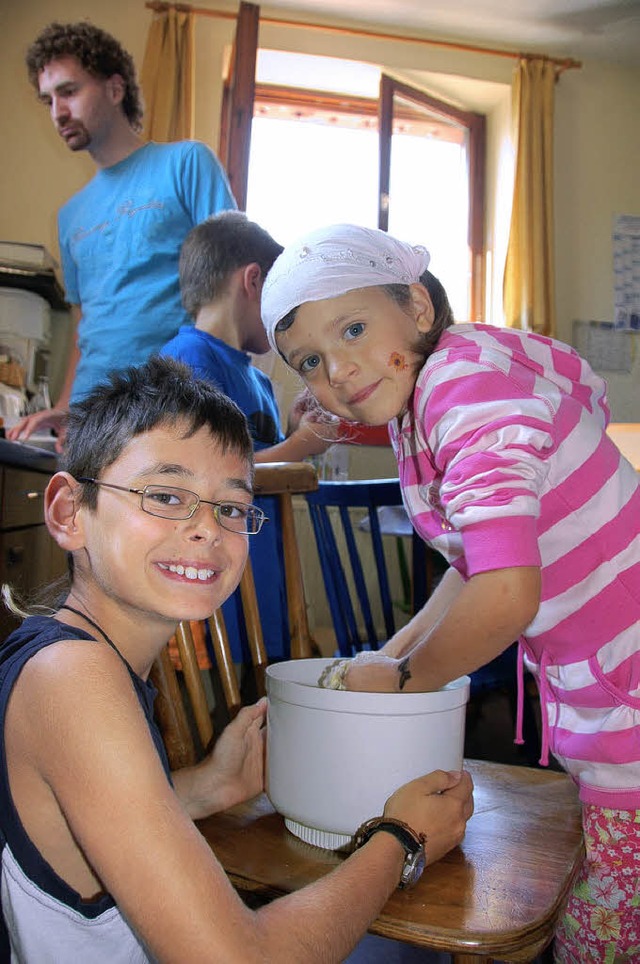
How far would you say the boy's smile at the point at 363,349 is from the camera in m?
0.89

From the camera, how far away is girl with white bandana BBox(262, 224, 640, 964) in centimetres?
71

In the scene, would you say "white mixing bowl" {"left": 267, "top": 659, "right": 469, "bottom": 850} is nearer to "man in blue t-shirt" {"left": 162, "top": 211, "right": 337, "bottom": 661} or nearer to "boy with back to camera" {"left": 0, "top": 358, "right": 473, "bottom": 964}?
"boy with back to camera" {"left": 0, "top": 358, "right": 473, "bottom": 964}

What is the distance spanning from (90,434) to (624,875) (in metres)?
0.74

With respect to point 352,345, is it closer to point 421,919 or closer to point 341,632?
point 421,919

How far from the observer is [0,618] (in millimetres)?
1361

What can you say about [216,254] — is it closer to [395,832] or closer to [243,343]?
[243,343]

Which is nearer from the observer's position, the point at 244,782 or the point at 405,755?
the point at 405,755

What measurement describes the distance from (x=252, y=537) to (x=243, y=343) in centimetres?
48

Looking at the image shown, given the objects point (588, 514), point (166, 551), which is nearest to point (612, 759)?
point (588, 514)

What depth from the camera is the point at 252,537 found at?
1352 mm

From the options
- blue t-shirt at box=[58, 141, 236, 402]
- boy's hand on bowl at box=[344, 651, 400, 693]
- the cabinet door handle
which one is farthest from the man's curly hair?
boy's hand on bowl at box=[344, 651, 400, 693]

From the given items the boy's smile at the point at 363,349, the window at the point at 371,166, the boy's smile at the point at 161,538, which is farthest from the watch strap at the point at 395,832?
the window at the point at 371,166

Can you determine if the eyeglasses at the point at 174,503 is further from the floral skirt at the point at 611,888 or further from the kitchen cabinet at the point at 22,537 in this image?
the kitchen cabinet at the point at 22,537

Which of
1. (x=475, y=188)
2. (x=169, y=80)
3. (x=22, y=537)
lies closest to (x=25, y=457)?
(x=22, y=537)
